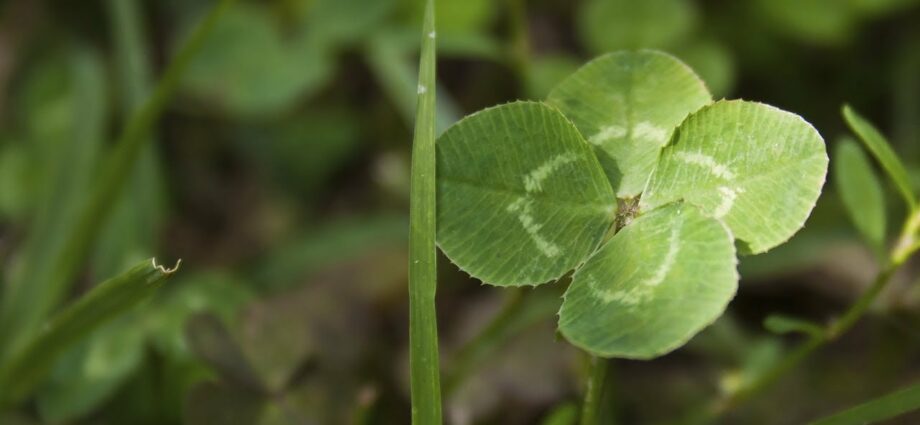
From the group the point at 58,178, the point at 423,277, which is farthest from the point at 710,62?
the point at 58,178

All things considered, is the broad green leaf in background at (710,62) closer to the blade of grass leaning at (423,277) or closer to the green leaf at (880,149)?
the green leaf at (880,149)

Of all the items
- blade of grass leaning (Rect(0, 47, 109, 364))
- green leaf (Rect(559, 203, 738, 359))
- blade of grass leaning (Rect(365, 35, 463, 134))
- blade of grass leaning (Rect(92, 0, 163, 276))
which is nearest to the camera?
green leaf (Rect(559, 203, 738, 359))

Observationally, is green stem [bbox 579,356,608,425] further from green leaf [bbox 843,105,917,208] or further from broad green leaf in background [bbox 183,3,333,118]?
broad green leaf in background [bbox 183,3,333,118]

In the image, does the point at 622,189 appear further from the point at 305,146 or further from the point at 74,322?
the point at 305,146

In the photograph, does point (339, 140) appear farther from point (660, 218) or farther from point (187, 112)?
point (660, 218)

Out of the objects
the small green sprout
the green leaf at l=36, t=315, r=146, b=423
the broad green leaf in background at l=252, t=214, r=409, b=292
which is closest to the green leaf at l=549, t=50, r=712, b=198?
the small green sprout

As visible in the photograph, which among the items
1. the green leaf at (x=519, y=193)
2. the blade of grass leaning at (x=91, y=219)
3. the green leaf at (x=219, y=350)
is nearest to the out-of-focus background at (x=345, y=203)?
the green leaf at (x=219, y=350)

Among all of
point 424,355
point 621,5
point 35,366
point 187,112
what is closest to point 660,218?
point 424,355
